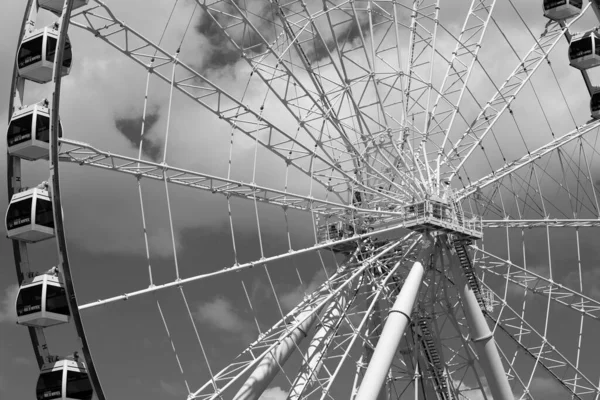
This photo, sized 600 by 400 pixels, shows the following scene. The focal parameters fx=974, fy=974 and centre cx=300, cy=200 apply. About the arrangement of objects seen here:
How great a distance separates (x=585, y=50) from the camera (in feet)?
135

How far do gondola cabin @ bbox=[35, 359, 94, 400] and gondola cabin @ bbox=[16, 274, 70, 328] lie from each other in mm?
1251

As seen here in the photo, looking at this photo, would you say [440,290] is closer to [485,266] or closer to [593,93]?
[485,266]

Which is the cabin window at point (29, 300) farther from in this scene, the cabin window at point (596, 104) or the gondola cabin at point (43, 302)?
the cabin window at point (596, 104)

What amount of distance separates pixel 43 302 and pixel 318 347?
14.5 m

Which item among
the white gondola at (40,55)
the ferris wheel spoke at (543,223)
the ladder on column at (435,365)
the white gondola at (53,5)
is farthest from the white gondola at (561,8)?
the white gondola at (40,55)

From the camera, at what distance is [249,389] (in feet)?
114

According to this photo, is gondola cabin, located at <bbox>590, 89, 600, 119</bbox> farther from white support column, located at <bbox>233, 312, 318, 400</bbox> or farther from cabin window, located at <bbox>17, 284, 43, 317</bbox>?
cabin window, located at <bbox>17, 284, 43, 317</bbox>

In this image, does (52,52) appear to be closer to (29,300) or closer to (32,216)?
(32,216)

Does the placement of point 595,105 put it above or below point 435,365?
above

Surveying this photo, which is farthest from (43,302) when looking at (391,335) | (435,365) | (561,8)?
(561,8)

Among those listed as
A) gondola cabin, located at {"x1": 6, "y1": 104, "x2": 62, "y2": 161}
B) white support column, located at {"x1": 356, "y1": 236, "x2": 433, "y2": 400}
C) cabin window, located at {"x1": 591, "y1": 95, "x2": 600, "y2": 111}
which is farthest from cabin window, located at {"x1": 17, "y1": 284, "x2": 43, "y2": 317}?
cabin window, located at {"x1": 591, "y1": 95, "x2": 600, "y2": 111}

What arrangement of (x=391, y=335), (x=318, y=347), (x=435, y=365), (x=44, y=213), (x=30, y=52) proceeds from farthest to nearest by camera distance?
(x=435, y=365) → (x=318, y=347) → (x=391, y=335) → (x=30, y=52) → (x=44, y=213)

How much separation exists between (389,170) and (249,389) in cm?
1022

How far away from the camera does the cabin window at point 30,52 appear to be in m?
28.2
